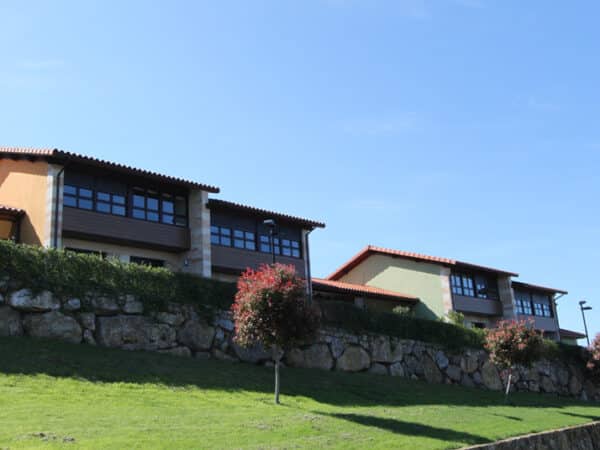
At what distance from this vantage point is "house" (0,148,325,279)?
2531cm

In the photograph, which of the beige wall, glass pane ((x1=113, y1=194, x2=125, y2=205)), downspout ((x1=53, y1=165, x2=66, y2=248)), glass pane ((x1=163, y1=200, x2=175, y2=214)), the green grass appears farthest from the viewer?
glass pane ((x1=163, y1=200, x2=175, y2=214))

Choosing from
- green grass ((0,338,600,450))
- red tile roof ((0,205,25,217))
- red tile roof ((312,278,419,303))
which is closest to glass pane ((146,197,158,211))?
red tile roof ((0,205,25,217))

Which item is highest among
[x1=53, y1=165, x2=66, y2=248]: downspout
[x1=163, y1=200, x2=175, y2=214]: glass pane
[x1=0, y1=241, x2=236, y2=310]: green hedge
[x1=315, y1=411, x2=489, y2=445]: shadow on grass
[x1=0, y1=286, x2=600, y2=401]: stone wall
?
[x1=163, y1=200, x2=175, y2=214]: glass pane

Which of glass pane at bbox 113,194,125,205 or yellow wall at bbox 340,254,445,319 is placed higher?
glass pane at bbox 113,194,125,205

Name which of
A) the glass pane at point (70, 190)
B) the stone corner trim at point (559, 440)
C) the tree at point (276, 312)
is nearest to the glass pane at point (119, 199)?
the glass pane at point (70, 190)

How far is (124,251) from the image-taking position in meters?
28.0

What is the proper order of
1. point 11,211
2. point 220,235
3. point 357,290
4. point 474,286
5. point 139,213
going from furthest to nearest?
point 474,286 → point 357,290 → point 220,235 → point 139,213 → point 11,211

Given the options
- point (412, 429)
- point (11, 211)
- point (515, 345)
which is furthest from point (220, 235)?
point (412, 429)

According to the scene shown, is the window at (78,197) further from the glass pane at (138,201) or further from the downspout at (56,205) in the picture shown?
the glass pane at (138,201)

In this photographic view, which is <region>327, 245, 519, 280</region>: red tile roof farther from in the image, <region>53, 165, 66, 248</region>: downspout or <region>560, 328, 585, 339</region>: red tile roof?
<region>53, 165, 66, 248</region>: downspout

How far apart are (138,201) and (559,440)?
19179 mm

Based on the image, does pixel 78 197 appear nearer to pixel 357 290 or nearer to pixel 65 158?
pixel 65 158

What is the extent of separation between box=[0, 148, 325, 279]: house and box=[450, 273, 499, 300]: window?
1430cm

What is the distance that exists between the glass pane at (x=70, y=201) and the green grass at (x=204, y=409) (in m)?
9.35
